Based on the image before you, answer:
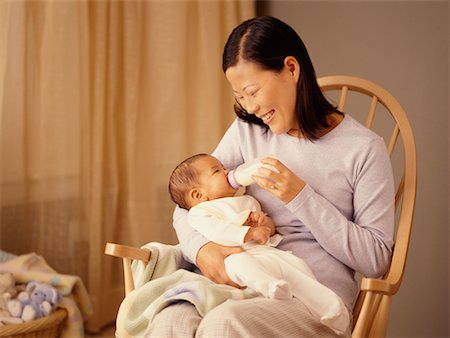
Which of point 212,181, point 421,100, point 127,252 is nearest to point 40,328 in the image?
point 127,252

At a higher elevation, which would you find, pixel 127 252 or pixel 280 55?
pixel 280 55

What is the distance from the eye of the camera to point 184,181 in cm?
175

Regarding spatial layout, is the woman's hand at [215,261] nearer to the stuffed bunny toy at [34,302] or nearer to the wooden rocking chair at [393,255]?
the wooden rocking chair at [393,255]

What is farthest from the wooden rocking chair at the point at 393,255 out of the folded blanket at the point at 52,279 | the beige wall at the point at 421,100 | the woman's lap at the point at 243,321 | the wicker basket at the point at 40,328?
the folded blanket at the point at 52,279

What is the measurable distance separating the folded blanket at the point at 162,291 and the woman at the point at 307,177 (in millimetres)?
31

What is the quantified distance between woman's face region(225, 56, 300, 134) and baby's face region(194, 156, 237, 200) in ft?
0.58

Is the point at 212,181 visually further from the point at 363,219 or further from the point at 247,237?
the point at 363,219

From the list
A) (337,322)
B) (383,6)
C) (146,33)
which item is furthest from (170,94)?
(337,322)

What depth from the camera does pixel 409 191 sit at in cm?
178

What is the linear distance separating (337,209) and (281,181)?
208 mm

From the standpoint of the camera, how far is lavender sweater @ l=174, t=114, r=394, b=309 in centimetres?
162

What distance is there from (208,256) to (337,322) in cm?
35

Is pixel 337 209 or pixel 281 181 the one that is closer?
pixel 281 181

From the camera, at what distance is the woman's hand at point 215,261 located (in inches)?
62.8
